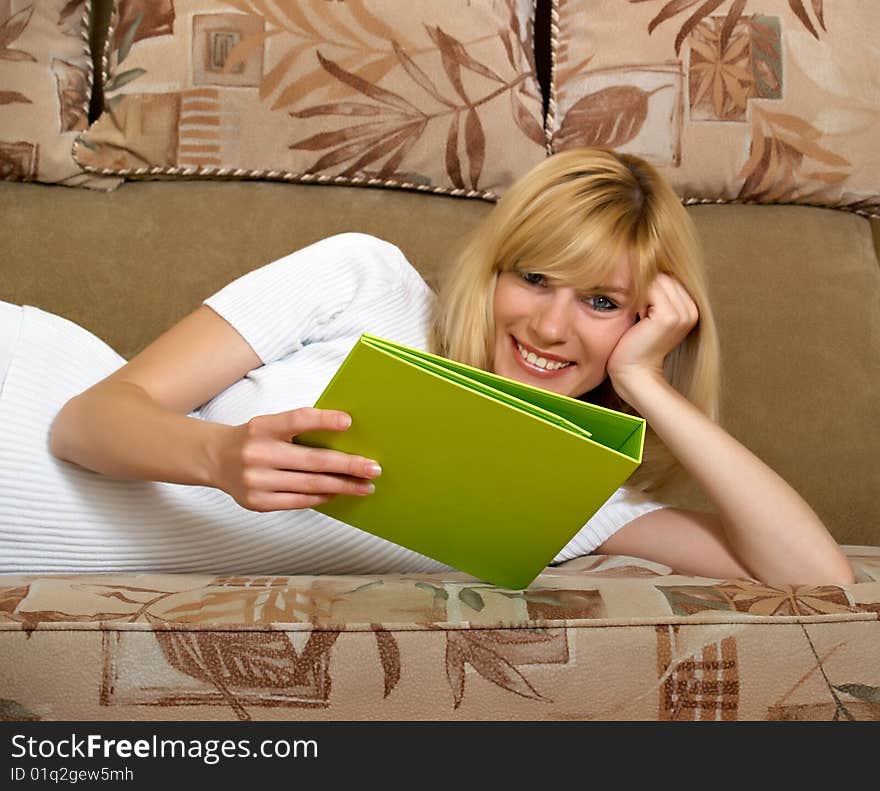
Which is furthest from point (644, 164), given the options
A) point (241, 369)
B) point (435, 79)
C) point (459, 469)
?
point (459, 469)

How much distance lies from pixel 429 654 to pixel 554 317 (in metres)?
0.59

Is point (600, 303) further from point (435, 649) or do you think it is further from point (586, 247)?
point (435, 649)

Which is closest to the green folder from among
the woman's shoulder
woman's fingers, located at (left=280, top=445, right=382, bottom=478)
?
woman's fingers, located at (left=280, top=445, right=382, bottom=478)

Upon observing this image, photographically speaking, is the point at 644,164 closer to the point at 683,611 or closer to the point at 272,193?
the point at 272,193

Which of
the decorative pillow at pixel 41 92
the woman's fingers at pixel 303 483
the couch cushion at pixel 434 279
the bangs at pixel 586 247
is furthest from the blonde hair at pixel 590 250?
the decorative pillow at pixel 41 92

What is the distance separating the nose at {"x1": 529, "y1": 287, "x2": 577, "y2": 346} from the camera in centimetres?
133

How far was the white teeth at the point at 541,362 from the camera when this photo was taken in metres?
1.39

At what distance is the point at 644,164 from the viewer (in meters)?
1.45

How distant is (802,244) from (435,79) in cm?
65

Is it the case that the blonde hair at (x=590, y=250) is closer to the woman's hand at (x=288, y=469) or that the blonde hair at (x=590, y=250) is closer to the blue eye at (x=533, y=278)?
the blue eye at (x=533, y=278)

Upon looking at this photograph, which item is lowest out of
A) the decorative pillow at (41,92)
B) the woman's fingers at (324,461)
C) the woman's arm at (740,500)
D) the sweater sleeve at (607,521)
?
the sweater sleeve at (607,521)

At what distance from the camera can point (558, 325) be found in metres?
1.34

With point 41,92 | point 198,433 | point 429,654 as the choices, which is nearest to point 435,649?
point 429,654
